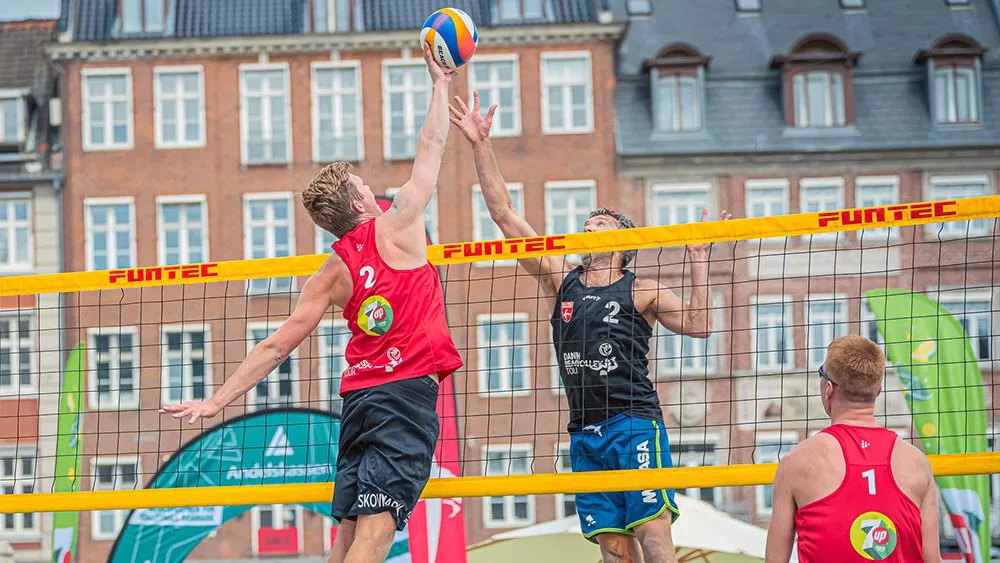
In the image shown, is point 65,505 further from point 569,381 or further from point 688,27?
point 688,27

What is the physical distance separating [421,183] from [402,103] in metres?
26.8

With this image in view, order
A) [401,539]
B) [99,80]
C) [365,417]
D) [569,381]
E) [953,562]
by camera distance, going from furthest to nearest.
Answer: [99,80], [953,562], [401,539], [569,381], [365,417]

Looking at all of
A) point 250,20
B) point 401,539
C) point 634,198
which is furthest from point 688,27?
point 401,539

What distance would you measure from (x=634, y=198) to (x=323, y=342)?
8.42 meters

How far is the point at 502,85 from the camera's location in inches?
1257

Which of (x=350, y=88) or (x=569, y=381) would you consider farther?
(x=350, y=88)

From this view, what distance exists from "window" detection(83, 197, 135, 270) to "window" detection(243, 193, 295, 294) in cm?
289

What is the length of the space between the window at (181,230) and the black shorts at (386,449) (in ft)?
87.9

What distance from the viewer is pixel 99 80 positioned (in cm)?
3203

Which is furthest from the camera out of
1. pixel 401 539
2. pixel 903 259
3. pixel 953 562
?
pixel 903 259

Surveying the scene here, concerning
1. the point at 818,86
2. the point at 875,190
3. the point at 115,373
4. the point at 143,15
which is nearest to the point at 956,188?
the point at 875,190

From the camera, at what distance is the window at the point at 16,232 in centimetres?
3152

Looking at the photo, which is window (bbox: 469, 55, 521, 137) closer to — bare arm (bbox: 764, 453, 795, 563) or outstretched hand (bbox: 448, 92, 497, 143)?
outstretched hand (bbox: 448, 92, 497, 143)

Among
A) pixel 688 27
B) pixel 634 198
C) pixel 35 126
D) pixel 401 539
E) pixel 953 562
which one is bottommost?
pixel 953 562
